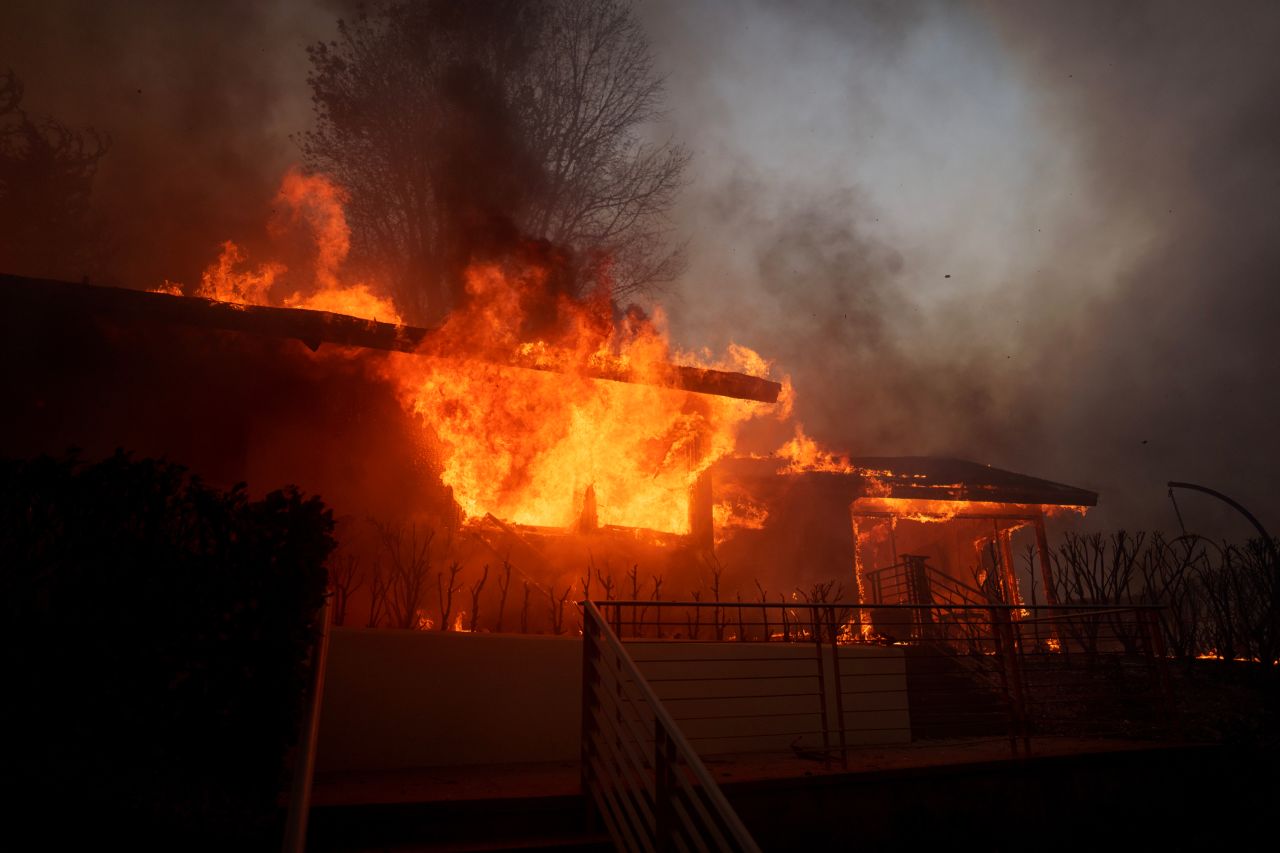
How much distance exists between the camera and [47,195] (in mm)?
20375

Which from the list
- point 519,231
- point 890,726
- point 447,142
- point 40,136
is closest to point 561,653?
point 890,726

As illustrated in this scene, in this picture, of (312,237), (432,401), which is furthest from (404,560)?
(312,237)

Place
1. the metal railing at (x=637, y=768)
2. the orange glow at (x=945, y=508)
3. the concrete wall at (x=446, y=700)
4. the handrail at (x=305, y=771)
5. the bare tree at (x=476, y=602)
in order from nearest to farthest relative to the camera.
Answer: the handrail at (x=305, y=771)
the metal railing at (x=637, y=768)
the concrete wall at (x=446, y=700)
the bare tree at (x=476, y=602)
the orange glow at (x=945, y=508)

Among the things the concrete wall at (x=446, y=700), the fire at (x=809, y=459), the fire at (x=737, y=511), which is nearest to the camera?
the concrete wall at (x=446, y=700)

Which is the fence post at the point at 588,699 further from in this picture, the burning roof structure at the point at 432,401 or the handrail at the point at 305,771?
the burning roof structure at the point at 432,401

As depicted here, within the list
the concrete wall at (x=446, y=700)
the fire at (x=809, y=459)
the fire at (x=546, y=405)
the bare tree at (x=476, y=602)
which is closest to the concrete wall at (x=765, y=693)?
the concrete wall at (x=446, y=700)

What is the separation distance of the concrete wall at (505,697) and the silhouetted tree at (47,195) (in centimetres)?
1994

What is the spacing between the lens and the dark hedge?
3.51 meters

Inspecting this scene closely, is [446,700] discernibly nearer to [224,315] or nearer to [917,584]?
[224,315]

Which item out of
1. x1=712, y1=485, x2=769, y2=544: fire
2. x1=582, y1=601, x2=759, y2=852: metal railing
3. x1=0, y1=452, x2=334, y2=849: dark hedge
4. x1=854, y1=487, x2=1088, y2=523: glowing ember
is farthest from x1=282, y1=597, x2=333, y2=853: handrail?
x1=854, y1=487, x2=1088, y2=523: glowing ember

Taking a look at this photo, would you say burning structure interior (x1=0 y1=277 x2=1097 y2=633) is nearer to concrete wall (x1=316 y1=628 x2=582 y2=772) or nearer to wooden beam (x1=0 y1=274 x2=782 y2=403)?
wooden beam (x1=0 y1=274 x2=782 y2=403)

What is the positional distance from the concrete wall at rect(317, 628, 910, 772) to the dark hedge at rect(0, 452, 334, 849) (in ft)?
9.01

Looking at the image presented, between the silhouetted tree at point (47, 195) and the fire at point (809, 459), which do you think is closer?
the silhouetted tree at point (47, 195)

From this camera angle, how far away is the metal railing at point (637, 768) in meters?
3.82
